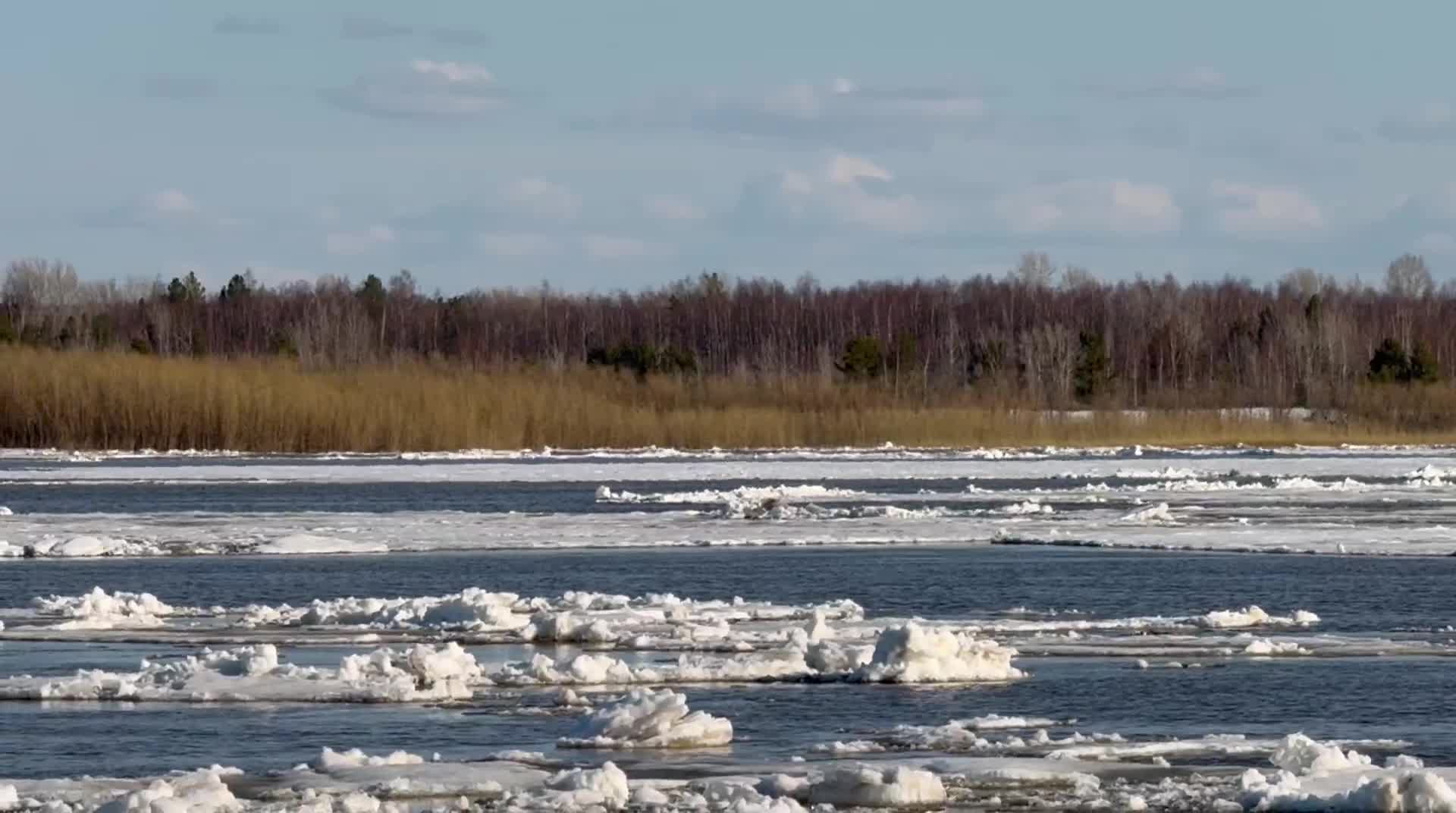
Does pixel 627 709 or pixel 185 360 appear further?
pixel 185 360

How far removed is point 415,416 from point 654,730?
47697mm

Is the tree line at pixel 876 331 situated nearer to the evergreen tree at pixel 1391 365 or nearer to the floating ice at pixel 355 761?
the evergreen tree at pixel 1391 365

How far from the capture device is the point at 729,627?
19.8m

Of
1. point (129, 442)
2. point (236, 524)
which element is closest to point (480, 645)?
point (236, 524)

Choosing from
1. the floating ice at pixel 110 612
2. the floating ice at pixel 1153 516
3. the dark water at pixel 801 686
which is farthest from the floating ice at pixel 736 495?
the floating ice at pixel 110 612

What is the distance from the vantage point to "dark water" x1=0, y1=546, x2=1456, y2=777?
46.1 feet

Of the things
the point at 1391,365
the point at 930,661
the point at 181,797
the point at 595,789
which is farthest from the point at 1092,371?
the point at 181,797

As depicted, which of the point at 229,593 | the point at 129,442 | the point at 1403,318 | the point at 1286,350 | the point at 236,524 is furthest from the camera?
the point at 1403,318

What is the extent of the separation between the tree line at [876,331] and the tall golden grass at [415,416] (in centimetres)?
1589

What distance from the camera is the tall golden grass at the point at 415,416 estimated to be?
60.7m

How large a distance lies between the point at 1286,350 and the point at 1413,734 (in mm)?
86769

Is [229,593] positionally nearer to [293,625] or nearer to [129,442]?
[293,625]

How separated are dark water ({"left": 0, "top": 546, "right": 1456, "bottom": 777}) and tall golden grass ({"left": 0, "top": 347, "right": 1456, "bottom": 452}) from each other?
3220 centimetres

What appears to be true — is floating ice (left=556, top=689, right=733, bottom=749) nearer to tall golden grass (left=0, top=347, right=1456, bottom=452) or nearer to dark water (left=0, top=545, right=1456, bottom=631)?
dark water (left=0, top=545, right=1456, bottom=631)
